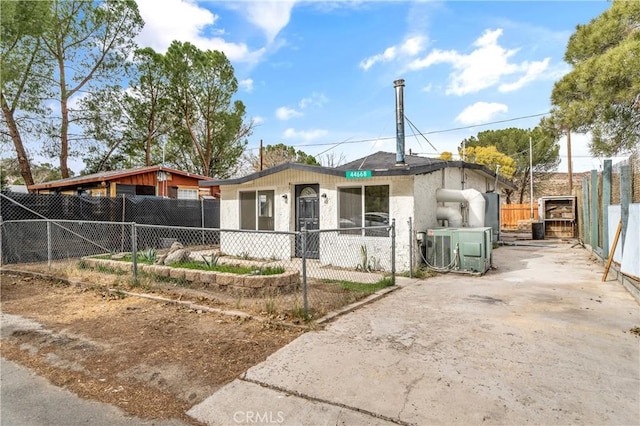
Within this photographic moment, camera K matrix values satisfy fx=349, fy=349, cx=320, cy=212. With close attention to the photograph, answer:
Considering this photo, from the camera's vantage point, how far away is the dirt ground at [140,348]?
2.88 m

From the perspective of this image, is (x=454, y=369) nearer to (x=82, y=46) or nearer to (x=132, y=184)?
(x=132, y=184)

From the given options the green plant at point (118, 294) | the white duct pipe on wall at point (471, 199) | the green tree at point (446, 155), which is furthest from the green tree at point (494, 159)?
the green plant at point (118, 294)

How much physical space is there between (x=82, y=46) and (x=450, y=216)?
20398 mm

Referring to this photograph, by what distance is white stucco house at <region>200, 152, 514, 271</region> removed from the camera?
807 cm

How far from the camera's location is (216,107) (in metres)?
23.2

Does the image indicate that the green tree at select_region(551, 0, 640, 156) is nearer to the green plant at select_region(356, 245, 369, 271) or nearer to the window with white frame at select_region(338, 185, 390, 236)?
the window with white frame at select_region(338, 185, 390, 236)

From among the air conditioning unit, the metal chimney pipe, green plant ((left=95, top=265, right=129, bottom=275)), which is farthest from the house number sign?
green plant ((left=95, top=265, right=129, bottom=275))

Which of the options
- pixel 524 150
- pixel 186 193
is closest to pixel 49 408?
pixel 186 193

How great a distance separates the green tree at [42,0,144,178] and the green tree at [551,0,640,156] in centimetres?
2099

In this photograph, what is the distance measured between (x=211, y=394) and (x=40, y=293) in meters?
5.37

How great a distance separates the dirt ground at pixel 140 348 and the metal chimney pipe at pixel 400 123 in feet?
19.2

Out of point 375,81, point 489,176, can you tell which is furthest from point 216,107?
point 489,176

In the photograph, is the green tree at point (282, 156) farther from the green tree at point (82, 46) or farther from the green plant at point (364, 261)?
the green plant at point (364, 261)

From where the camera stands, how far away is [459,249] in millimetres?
7805
